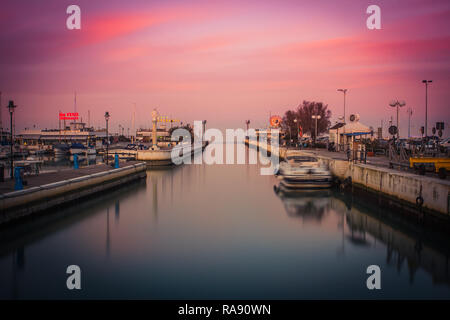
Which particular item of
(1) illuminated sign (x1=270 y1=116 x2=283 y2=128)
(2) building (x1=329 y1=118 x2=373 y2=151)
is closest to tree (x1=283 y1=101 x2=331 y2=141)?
(1) illuminated sign (x1=270 y1=116 x2=283 y2=128)

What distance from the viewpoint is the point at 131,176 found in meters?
33.0

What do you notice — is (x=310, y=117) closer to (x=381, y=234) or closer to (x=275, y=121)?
(x=275, y=121)

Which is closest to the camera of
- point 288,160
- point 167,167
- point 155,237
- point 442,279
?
point 442,279

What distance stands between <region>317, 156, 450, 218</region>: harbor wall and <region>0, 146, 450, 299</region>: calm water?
109cm

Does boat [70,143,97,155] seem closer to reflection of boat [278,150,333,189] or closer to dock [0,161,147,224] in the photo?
dock [0,161,147,224]

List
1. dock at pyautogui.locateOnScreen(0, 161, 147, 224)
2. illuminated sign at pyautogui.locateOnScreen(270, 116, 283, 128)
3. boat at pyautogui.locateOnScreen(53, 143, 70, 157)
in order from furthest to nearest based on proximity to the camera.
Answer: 1. illuminated sign at pyautogui.locateOnScreen(270, 116, 283, 128)
2. boat at pyautogui.locateOnScreen(53, 143, 70, 157)
3. dock at pyautogui.locateOnScreen(0, 161, 147, 224)

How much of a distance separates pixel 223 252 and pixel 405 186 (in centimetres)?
946

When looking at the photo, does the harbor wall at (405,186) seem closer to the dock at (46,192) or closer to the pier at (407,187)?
the pier at (407,187)

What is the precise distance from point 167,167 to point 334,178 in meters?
23.6

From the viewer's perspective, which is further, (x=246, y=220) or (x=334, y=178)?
(x=334, y=178)

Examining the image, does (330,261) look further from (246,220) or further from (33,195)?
(33,195)

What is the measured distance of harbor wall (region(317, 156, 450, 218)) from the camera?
1486 cm
